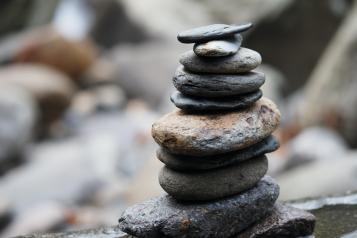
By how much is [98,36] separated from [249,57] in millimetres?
12013

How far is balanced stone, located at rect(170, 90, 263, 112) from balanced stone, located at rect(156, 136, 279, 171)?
0.59 ft

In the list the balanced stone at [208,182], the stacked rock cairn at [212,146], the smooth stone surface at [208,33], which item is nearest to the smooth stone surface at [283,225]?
the stacked rock cairn at [212,146]

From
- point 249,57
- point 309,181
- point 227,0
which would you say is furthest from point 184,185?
point 227,0

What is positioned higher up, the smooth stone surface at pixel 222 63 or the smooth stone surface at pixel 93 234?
the smooth stone surface at pixel 222 63

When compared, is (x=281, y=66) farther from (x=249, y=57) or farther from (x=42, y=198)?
(x=249, y=57)

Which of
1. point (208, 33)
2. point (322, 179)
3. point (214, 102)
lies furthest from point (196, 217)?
point (322, 179)

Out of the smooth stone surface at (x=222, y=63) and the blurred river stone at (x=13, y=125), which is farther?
the blurred river stone at (x=13, y=125)

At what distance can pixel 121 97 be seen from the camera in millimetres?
11625

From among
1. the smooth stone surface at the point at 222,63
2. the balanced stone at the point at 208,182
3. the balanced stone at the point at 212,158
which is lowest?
the balanced stone at the point at 208,182

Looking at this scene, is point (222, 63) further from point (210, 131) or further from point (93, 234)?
point (93, 234)

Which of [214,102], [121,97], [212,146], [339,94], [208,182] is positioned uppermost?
[121,97]

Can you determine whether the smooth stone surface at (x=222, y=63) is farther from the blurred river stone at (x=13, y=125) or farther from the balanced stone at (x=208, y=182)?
the blurred river stone at (x=13, y=125)

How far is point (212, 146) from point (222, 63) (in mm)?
326

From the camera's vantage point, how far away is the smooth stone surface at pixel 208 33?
2.54 meters
